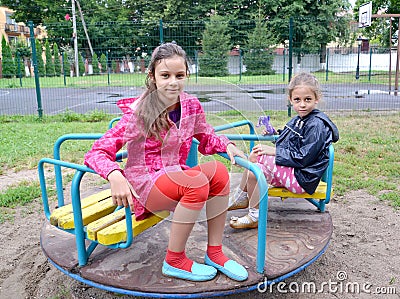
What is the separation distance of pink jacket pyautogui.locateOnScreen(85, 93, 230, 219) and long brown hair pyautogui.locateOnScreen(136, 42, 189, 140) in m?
0.04

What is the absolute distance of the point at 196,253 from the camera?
235 cm

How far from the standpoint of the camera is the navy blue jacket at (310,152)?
256cm

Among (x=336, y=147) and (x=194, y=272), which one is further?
(x=336, y=147)

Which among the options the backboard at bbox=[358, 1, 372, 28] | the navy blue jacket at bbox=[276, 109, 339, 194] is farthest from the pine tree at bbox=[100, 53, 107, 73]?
the navy blue jacket at bbox=[276, 109, 339, 194]

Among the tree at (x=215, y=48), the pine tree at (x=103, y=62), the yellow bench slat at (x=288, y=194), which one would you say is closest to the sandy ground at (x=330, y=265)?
the yellow bench slat at (x=288, y=194)

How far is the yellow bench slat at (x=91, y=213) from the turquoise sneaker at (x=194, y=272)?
562 mm

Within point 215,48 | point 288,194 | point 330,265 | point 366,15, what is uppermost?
point 366,15

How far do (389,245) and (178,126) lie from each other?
194 cm

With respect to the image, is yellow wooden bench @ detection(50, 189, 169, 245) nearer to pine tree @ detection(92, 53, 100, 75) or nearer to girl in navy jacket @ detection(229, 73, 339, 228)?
girl in navy jacket @ detection(229, 73, 339, 228)

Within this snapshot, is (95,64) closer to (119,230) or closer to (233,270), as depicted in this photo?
(119,230)

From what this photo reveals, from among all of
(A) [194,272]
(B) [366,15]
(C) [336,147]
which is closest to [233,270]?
(A) [194,272]

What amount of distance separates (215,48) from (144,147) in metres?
6.90

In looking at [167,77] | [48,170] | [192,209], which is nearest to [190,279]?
[192,209]

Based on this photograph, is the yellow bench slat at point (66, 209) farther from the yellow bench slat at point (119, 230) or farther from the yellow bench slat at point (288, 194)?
the yellow bench slat at point (288, 194)
